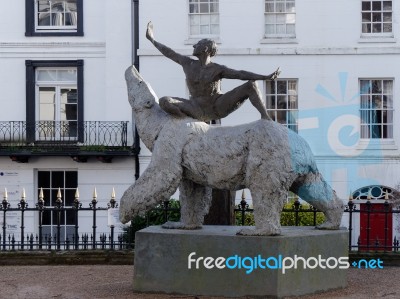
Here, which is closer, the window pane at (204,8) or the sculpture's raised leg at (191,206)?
the sculpture's raised leg at (191,206)

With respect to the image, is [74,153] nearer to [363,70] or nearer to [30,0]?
[30,0]

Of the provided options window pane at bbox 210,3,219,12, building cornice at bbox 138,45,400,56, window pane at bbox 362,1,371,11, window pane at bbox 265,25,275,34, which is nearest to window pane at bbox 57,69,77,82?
building cornice at bbox 138,45,400,56

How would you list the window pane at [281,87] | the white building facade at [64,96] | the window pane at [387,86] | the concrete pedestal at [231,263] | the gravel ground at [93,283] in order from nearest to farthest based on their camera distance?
the concrete pedestal at [231,263], the gravel ground at [93,283], the window pane at [387,86], the window pane at [281,87], the white building facade at [64,96]

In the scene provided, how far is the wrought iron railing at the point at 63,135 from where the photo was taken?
1145 inches

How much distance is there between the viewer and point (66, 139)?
98.0 ft

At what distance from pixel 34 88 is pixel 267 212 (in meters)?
20.7

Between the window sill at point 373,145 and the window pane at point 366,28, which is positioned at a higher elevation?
the window pane at point 366,28

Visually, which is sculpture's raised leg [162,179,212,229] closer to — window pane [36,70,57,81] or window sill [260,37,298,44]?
window sill [260,37,298,44]

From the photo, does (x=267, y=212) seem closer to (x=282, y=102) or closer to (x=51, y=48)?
(x=282, y=102)

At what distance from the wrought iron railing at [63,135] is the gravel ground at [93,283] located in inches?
623

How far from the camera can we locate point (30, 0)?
1172 inches

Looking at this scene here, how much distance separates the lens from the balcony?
2892 cm

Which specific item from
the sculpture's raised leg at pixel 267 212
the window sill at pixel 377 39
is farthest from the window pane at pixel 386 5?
the sculpture's raised leg at pixel 267 212

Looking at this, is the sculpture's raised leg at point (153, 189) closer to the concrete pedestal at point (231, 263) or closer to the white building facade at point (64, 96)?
A: the concrete pedestal at point (231, 263)
